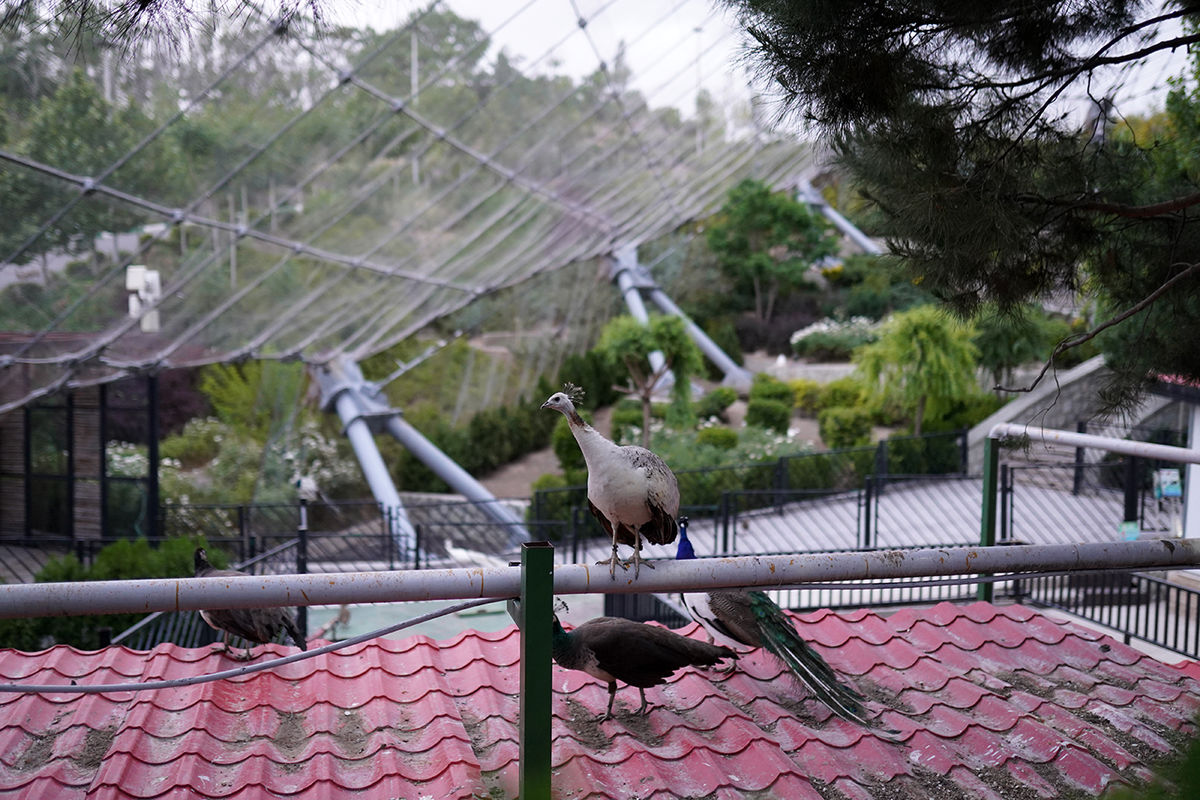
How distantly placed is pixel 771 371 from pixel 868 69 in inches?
870

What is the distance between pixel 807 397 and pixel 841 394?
3.58 ft

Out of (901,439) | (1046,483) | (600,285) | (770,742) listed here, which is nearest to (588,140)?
(901,439)

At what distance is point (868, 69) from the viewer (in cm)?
329

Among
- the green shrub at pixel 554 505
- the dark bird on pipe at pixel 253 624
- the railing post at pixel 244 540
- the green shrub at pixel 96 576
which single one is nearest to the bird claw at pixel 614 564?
the dark bird on pipe at pixel 253 624

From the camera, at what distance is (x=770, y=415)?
19.7m

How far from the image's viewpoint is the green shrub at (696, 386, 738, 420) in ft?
69.9

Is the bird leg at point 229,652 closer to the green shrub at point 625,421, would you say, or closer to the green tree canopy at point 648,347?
the green tree canopy at point 648,347

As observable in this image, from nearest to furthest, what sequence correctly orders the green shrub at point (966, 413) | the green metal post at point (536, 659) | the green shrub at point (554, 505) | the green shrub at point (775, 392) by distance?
1. the green metal post at point (536, 659)
2. the green shrub at point (554, 505)
3. the green shrub at point (966, 413)
4. the green shrub at point (775, 392)

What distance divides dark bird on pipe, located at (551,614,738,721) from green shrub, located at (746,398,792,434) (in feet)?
54.9

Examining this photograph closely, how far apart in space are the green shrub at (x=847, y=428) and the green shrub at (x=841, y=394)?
2.07 metres

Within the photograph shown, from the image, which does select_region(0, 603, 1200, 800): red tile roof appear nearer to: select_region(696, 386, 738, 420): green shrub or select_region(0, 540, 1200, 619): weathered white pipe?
select_region(0, 540, 1200, 619): weathered white pipe

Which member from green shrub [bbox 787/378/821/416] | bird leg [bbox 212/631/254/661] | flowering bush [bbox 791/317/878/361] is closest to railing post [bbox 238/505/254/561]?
bird leg [bbox 212/631/254/661]

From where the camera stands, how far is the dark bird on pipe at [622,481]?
9.01 ft

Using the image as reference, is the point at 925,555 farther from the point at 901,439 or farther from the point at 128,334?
the point at 901,439
